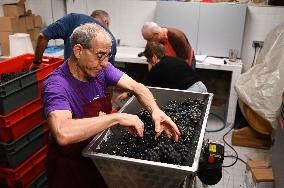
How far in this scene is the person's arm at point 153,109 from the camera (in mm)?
1519

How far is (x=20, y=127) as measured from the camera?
81.7 inches

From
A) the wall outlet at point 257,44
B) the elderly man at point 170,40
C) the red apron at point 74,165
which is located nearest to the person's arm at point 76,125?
the red apron at point 74,165

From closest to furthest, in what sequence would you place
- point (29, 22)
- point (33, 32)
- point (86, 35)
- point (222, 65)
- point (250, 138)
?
point (86, 35) → point (250, 138) → point (222, 65) → point (29, 22) → point (33, 32)

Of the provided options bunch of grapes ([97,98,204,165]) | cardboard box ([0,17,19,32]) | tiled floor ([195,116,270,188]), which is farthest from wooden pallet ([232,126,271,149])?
cardboard box ([0,17,19,32])

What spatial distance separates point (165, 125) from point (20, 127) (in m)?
1.12

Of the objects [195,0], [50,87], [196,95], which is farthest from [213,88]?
[50,87]

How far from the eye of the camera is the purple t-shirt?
1.37 m

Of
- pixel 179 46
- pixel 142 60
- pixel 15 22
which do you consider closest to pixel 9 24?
pixel 15 22

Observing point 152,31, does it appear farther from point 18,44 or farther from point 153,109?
point 153,109

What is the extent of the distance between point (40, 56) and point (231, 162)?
7.09 ft

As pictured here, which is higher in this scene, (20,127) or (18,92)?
(18,92)

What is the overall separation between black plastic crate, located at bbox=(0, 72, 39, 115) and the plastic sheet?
2.12 metres

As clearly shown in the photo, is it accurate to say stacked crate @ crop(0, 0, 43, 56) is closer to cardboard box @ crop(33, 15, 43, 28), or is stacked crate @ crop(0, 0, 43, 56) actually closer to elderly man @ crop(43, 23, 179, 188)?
cardboard box @ crop(33, 15, 43, 28)

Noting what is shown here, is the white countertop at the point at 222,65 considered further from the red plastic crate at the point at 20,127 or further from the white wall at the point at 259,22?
the red plastic crate at the point at 20,127
